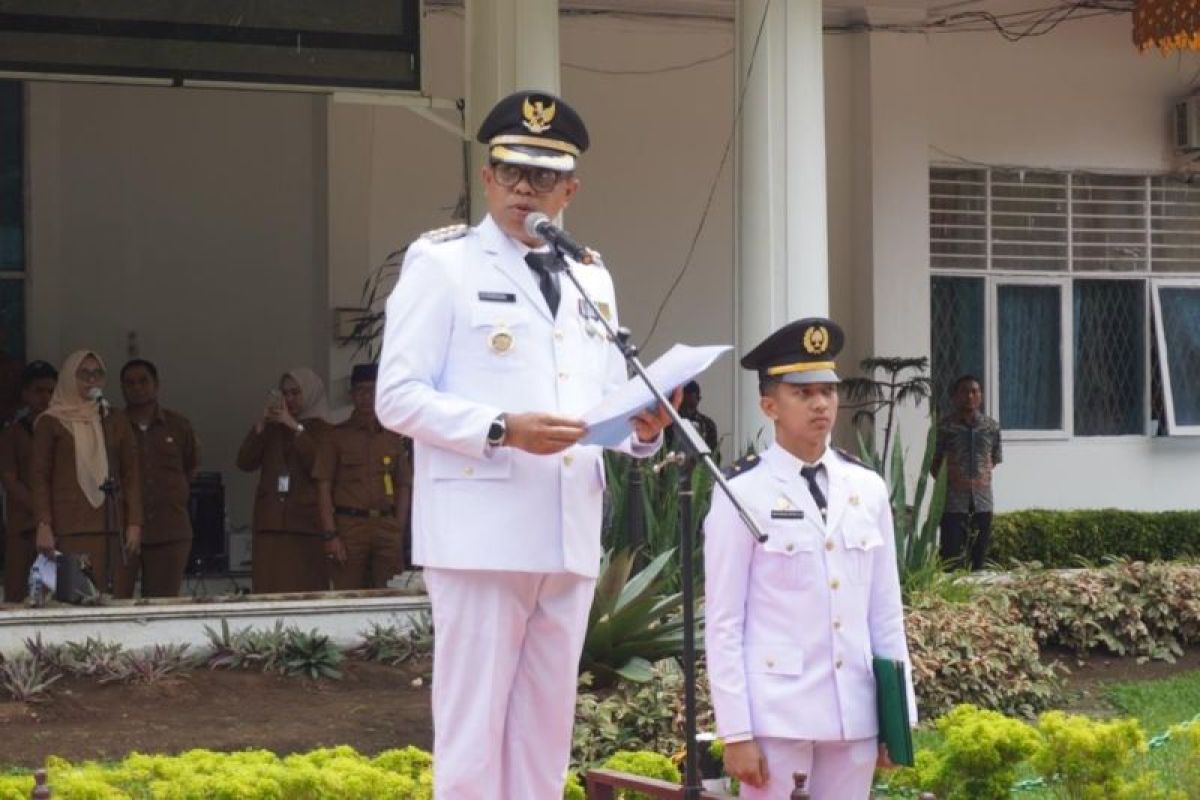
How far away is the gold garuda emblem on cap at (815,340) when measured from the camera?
4898 mm

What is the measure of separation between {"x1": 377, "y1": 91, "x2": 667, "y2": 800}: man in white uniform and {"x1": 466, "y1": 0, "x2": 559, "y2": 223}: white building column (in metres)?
5.94

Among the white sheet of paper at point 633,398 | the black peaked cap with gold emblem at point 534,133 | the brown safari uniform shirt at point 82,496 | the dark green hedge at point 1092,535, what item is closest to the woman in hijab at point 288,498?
the brown safari uniform shirt at point 82,496

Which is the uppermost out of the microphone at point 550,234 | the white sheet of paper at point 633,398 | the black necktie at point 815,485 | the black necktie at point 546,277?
the microphone at point 550,234

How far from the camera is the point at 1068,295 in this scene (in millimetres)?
16094

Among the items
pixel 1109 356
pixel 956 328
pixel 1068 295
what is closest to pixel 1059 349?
pixel 1068 295

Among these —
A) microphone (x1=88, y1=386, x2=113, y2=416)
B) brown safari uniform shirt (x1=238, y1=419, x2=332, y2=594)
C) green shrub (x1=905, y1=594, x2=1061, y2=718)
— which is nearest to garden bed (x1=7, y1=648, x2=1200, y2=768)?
green shrub (x1=905, y1=594, x2=1061, y2=718)

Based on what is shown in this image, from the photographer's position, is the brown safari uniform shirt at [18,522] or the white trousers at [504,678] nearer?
the white trousers at [504,678]

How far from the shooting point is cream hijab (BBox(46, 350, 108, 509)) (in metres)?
11.0

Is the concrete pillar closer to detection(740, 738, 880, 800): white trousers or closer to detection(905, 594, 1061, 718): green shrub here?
detection(905, 594, 1061, 718): green shrub

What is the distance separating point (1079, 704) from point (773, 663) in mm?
5690

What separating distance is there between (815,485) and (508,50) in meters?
6.28

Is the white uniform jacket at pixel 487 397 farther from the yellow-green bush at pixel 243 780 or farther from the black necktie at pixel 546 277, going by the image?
the yellow-green bush at pixel 243 780

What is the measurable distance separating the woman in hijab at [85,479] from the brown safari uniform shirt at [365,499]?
1.16 metres

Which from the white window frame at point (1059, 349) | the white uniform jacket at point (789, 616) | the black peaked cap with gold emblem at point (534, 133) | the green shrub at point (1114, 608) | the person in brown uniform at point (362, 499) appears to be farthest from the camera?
the white window frame at point (1059, 349)
